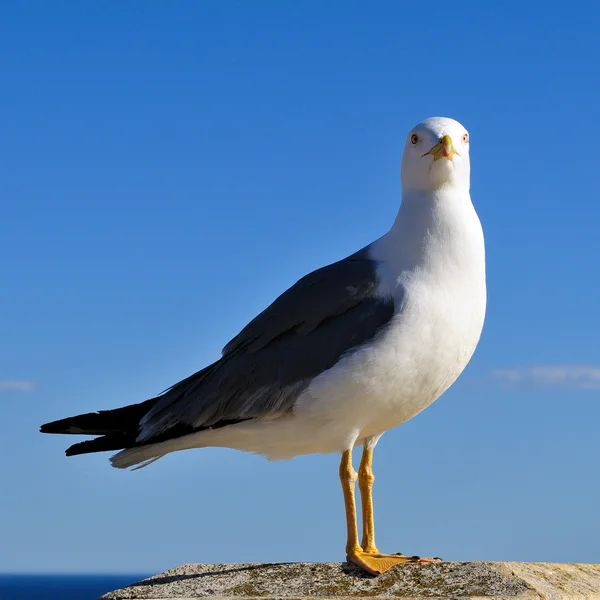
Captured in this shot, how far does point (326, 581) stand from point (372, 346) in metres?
2.00

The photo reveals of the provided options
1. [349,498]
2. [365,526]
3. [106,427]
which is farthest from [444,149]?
[106,427]

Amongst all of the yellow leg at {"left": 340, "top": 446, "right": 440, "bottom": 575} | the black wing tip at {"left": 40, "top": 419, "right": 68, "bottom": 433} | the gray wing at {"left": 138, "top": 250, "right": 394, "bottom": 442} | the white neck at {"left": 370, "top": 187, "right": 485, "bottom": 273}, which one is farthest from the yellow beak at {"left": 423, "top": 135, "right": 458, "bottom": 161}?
the black wing tip at {"left": 40, "top": 419, "right": 68, "bottom": 433}

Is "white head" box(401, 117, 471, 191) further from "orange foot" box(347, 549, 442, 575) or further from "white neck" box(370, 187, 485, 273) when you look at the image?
"orange foot" box(347, 549, 442, 575)

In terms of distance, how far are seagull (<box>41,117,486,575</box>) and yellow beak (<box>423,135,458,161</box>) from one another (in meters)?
0.01

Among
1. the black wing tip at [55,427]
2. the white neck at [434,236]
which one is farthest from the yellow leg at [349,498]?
the black wing tip at [55,427]

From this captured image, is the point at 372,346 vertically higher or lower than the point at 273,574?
higher

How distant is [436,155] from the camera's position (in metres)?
8.55

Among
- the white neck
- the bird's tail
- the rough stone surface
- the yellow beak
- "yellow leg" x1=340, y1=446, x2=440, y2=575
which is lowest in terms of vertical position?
the rough stone surface

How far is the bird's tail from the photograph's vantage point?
930cm

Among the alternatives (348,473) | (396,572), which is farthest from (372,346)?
(396,572)

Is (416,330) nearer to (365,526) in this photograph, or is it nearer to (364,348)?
(364,348)

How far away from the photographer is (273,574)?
867 cm

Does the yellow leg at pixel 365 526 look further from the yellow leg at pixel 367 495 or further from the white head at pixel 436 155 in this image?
the white head at pixel 436 155

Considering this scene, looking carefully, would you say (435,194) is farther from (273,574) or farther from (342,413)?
(273,574)
